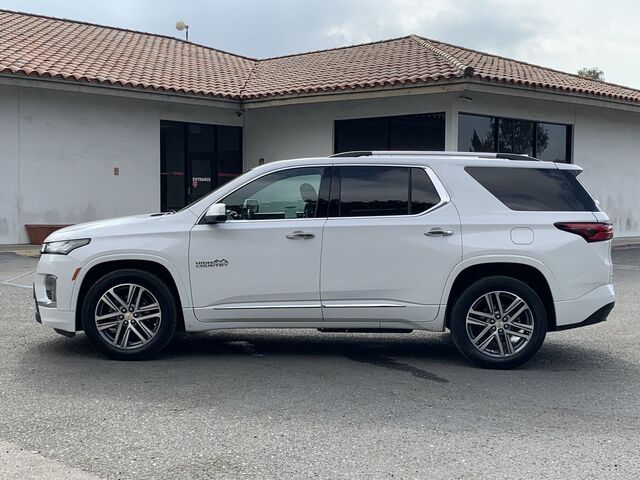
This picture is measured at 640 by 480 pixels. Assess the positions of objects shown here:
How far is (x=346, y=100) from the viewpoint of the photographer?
1647 centimetres

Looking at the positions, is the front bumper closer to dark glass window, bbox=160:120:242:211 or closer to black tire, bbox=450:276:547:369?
black tire, bbox=450:276:547:369

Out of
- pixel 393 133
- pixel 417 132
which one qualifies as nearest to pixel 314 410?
pixel 417 132

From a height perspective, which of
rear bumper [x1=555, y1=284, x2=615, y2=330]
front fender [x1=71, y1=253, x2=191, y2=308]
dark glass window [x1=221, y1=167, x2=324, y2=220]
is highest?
dark glass window [x1=221, y1=167, x2=324, y2=220]

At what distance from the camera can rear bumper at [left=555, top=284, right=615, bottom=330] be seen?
6.23m

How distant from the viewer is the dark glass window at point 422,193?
6391 mm

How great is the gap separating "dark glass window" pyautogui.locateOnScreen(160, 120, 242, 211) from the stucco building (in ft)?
0.12

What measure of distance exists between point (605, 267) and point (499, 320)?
3.44 feet

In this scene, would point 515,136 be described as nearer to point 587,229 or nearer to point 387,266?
point 587,229

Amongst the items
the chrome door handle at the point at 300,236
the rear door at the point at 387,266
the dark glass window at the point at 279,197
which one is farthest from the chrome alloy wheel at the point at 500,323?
the dark glass window at the point at 279,197

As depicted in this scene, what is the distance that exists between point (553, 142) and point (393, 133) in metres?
4.38

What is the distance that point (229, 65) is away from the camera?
A: 71.9 feet

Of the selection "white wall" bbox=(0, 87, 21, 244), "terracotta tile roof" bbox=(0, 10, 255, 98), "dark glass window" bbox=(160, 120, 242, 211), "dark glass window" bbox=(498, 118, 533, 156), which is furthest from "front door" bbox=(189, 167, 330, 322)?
"dark glass window" bbox=(160, 120, 242, 211)

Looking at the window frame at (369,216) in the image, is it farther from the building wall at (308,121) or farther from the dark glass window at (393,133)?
the dark glass window at (393,133)

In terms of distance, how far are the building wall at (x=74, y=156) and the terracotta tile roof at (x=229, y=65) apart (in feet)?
2.61
